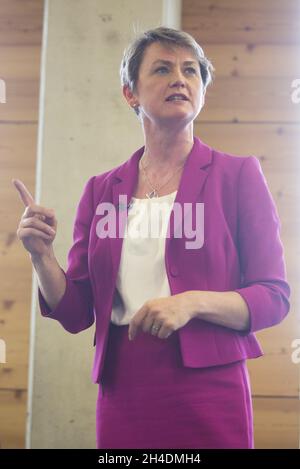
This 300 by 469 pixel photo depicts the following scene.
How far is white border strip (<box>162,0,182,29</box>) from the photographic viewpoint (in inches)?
93.6

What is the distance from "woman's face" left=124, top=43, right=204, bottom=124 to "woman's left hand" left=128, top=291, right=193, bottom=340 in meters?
0.39

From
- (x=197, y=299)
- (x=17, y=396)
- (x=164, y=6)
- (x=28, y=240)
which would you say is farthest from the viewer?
(x=17, y=396)

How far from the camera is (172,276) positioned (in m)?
1.10

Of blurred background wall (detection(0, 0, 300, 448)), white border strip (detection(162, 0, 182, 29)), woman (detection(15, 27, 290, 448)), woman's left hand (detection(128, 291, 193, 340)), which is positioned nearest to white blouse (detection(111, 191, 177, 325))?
woman (detection(15, 27, 290, 448))

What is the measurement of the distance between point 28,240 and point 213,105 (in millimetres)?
1732

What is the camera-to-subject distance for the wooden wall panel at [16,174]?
2650 millimetres

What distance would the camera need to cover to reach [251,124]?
2676 millimetres

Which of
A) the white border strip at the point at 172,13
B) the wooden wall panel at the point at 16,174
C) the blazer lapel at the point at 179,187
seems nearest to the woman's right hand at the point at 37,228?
the blazer lapel at the point at 179,187

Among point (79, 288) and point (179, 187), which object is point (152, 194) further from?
point (79, 288)

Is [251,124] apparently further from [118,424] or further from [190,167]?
[118,424]

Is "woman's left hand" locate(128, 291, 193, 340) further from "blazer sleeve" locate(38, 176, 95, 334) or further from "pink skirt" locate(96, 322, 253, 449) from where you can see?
"blazer sleeve" locate(38, 176, 95, 334)

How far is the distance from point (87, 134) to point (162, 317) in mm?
1531

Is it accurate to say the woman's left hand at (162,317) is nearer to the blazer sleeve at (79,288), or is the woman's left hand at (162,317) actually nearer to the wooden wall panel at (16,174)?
the blazer sleeve at (79,288)
